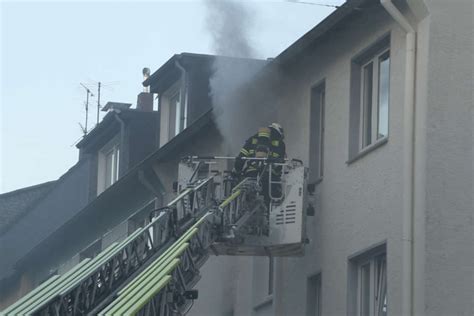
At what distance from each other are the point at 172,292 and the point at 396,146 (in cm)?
335

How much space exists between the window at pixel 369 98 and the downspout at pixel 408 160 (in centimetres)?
95

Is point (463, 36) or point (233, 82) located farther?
point (233, 82)

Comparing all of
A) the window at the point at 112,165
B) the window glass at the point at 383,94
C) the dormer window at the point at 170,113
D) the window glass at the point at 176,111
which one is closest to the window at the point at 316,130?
the window glass at the point at 383,94

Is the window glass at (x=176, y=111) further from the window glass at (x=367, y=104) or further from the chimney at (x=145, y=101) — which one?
the window glass at (x=367, y=104)

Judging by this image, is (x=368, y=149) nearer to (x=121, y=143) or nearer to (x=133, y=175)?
(x=133, y=175)

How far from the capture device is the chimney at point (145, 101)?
109ft

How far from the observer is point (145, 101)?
3325cm

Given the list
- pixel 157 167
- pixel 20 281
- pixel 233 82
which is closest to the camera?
pixel 233 82

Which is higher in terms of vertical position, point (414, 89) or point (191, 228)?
point (414, 89)

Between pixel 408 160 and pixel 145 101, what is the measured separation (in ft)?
58.5

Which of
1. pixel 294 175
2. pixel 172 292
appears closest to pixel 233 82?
pixel 294 175

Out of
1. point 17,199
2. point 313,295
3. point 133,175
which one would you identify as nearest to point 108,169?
point 133,175

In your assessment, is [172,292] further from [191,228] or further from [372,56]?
[372,56]

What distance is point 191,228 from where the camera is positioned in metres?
17.0
